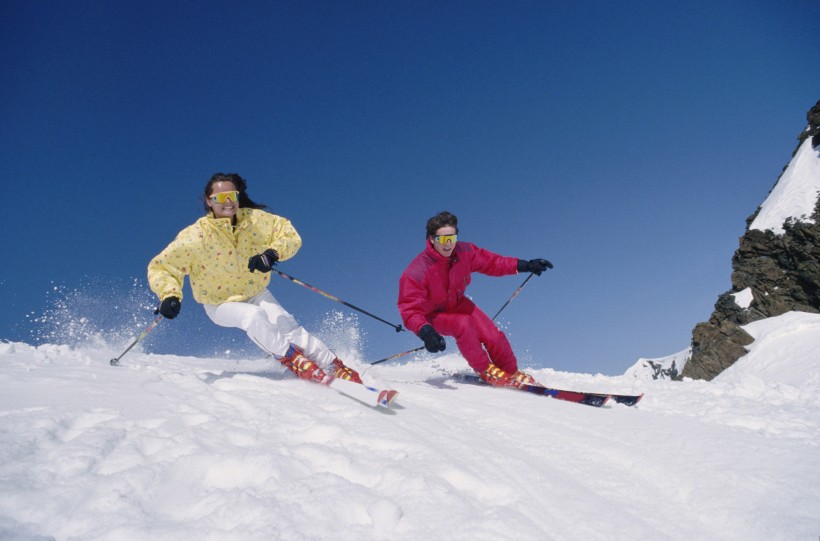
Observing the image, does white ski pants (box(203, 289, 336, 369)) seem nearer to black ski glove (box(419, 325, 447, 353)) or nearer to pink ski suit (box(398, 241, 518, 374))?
black ski glove (box(419, 325, 447, 353))

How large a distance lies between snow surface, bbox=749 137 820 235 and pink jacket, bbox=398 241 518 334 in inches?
624

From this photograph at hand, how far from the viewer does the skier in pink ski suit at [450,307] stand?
16.8 feet

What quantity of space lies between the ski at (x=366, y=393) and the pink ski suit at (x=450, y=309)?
1486 mm

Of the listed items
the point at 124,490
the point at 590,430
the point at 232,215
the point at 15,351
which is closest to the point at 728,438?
the point at 590,430

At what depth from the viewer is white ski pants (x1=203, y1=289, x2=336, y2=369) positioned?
14.4 feet

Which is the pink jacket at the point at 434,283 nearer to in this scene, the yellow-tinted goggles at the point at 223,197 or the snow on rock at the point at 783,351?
the yellow-tinted goggles at the point at 223,197

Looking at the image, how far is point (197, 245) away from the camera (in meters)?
4.62

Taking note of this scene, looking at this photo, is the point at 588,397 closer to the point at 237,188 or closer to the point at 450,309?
the point at 450,309

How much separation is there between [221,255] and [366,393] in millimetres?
2388

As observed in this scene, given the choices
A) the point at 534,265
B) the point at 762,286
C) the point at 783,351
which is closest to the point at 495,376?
the point at 534,265

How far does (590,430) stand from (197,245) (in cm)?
399

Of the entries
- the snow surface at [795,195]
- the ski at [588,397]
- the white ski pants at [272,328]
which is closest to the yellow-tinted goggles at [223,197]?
the white ski pants at [272,328]

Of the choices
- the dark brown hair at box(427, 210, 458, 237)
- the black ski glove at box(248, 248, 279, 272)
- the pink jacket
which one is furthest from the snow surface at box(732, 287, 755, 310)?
the black ski glove at box(248, 248, 279, 272)

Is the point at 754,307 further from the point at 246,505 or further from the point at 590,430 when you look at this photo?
the point at 246,505
